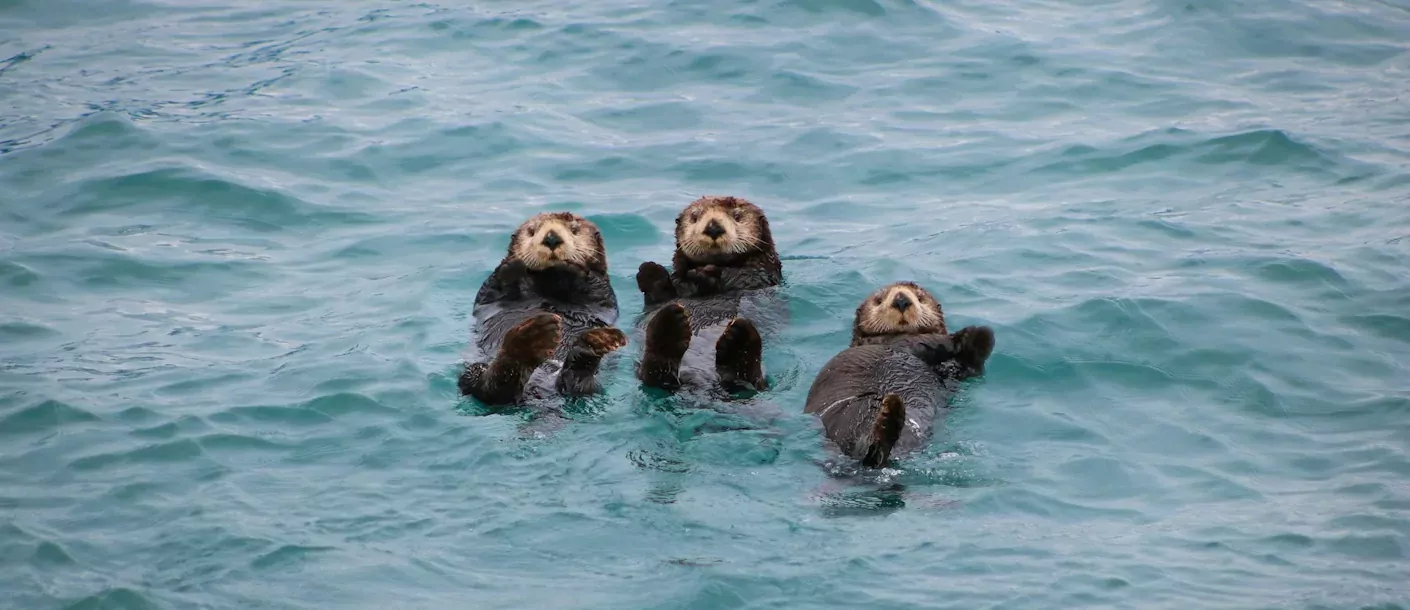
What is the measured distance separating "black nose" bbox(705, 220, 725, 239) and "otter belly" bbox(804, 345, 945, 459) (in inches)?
56.4

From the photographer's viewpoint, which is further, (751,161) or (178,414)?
(751,161)

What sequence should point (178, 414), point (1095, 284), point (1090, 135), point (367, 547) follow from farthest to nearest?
point (1090, 135)
point (1095, 284)
point (178, 414)
point (367, 547)

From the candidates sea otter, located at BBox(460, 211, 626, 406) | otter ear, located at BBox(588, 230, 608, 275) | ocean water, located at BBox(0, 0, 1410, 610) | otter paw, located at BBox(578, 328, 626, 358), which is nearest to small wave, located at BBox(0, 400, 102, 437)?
ocean water, located at BBox(0, 0, 1410, 610)

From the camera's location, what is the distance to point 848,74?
11984 millimetres

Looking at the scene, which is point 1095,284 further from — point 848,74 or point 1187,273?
point 848,74

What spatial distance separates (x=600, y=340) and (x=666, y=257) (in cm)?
270

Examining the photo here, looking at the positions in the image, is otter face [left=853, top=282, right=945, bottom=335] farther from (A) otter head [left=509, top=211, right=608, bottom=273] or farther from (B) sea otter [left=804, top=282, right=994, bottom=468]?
(A) otter head [left=509, top=211, right=608, bottom=273]

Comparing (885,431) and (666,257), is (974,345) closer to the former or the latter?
(885,431)

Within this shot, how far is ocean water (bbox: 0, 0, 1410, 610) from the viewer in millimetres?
4984

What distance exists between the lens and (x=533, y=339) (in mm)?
6094

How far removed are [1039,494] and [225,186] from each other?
21.6 ft

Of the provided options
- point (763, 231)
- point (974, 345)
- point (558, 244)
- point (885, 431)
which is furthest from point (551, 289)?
point (885, 431)

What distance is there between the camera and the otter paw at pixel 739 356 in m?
6.40

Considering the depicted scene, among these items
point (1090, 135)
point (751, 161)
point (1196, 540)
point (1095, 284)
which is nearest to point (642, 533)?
point (1196, 540)
